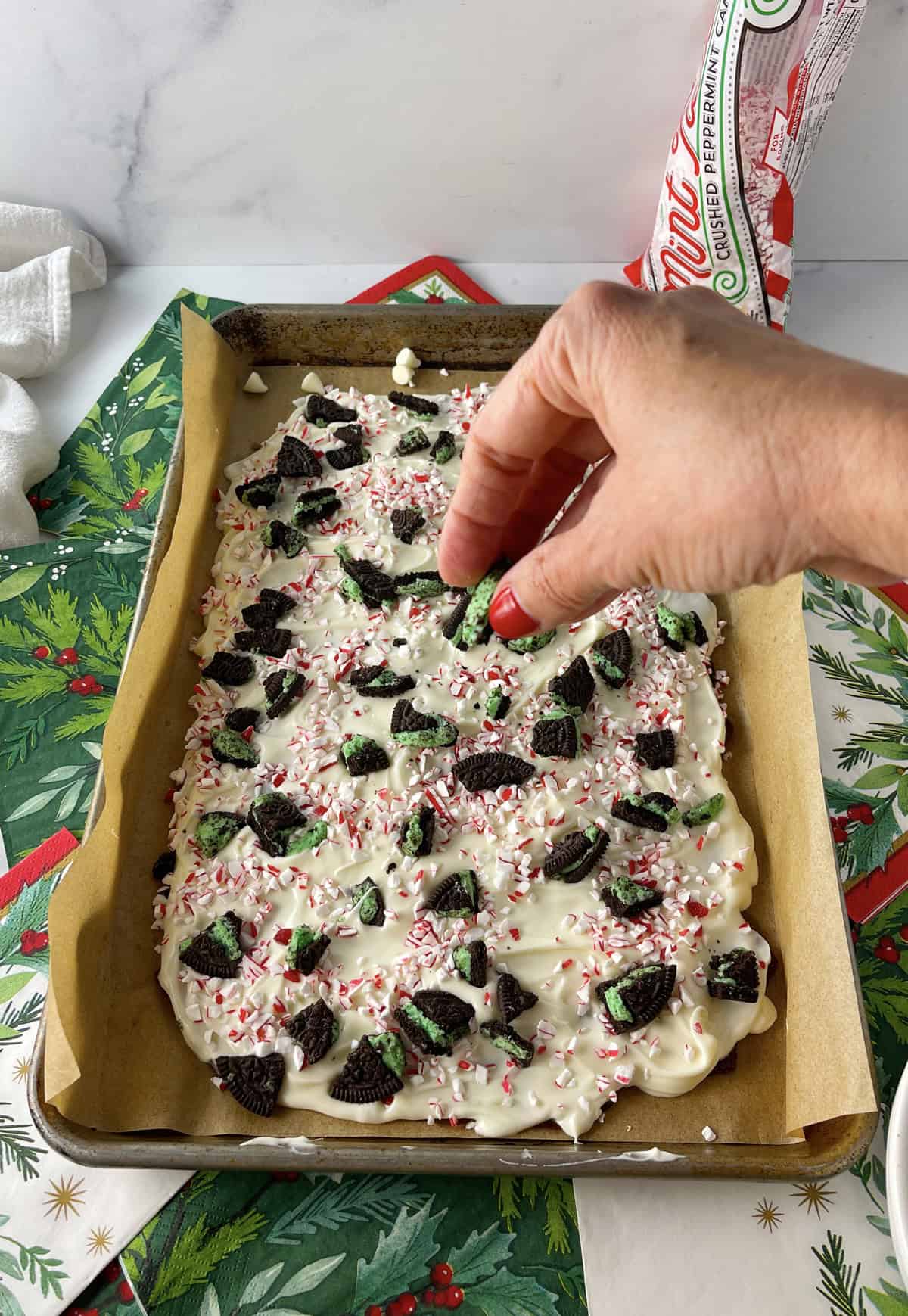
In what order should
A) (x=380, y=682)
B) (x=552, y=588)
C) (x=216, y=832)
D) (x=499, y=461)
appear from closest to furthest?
(x=552, y=588)
(x=499, y=461)
(x=216, y=832)
(x=380, y=682)

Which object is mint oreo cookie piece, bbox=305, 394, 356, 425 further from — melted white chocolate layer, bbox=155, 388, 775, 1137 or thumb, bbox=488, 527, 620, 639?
thumb, bbox=488, 527, 620, 639

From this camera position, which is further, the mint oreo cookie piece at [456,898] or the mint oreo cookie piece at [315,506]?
the mint oreo cookie piece at [315,506]

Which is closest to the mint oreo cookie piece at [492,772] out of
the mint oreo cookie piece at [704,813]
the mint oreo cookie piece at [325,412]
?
Result: the mint oreo cookie piece at [704,813]

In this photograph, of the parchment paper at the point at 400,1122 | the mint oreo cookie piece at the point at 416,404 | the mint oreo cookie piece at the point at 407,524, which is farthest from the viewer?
the mint oreo cookie piece at the point at 416,404

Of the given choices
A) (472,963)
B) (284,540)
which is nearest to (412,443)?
(284,540)

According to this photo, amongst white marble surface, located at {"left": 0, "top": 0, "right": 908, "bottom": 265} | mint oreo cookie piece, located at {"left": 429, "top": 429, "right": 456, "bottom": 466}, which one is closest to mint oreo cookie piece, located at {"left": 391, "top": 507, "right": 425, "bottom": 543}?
mint oreo cookie piece, located at {"left": 429, "top": 429, "right": 456, "bottom": 466}

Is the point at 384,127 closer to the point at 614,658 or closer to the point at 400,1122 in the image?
the point at 614,658

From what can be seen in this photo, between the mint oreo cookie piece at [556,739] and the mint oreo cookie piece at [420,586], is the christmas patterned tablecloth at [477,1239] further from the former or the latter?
the mint oreo cookie piece at [420,586]
